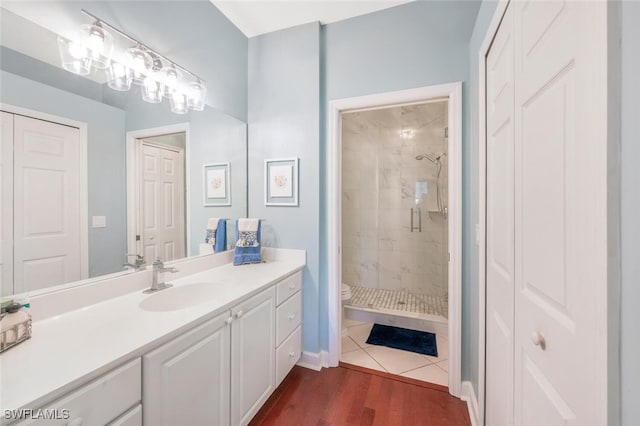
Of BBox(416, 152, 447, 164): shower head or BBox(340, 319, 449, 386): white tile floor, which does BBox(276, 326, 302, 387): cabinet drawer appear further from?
BBox(416, 152, 447, 164): shower head

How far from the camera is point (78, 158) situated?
109 centimetres

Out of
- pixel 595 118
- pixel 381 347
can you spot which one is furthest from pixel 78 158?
pixel 381 347

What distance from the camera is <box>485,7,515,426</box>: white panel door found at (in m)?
0.95

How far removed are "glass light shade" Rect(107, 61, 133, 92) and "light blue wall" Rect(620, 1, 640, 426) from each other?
179 centimetres

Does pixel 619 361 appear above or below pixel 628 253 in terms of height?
below

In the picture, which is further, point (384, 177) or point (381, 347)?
point (384, 177)

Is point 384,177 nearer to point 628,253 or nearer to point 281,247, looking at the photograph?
point 281,247

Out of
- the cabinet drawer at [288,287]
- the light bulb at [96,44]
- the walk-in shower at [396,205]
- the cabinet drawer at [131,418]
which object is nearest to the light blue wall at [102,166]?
the light bulb at [96,44]

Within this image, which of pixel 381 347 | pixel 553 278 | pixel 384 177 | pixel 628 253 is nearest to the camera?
pixel 628 253

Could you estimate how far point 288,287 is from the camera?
5.70 feet

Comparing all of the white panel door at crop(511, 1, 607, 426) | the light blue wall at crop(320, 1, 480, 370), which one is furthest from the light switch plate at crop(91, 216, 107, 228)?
the white panel door at crop(511, 1, 607, 426)

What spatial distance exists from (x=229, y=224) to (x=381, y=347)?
5.69ft

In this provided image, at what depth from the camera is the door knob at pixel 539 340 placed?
70 cm

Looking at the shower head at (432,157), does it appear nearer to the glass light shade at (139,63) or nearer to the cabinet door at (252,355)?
the cabinet door at (252,355)
